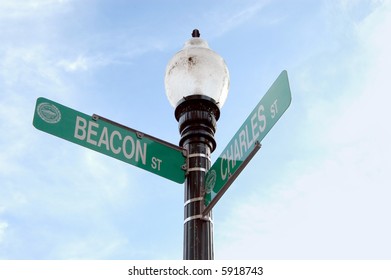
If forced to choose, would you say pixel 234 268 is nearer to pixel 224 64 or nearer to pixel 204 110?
pixel 204 110

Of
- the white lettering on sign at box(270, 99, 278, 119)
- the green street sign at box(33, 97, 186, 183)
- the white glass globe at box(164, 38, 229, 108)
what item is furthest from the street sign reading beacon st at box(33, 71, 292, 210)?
the white glass globe at box(164, 38, 229, 108)

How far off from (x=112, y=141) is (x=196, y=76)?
2.56 feet

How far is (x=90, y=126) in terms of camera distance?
3971 mm

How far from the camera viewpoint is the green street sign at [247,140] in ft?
Result: 10.7

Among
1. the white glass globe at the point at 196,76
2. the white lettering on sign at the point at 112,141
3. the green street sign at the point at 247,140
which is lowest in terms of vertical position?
the green street sign at the point at 247,140

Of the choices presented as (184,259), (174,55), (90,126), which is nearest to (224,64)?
(174,55)

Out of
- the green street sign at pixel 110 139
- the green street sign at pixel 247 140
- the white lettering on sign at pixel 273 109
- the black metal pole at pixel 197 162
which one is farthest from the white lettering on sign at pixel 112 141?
the white lettering on sign at pixel 273 109

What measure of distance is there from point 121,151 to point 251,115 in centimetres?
96

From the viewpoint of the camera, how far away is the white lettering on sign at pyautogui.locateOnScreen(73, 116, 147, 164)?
393cm

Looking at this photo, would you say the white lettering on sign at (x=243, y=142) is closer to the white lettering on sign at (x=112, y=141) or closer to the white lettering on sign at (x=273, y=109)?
the white lettering on sign at (x=273, y=109)

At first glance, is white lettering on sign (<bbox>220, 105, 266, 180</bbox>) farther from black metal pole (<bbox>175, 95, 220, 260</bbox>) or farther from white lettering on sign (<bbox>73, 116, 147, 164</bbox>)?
white lettering on sign (<bbox>73, 116, 147, 164</bbox>)

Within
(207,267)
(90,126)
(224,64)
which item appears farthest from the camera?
(224,64)

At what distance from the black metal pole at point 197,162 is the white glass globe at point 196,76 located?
7cm

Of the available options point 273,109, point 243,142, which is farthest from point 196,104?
point 273,109
